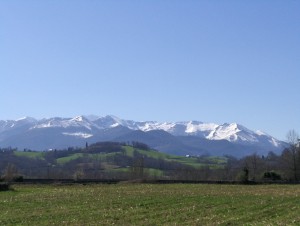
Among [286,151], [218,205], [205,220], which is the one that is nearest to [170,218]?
[205,220]

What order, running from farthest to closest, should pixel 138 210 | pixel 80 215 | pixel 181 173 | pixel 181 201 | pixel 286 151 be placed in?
pixel 181 173
pixel 286 151
pixel 181 201
pixel 138 210
pixel 80 215

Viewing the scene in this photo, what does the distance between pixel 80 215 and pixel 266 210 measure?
10046mm

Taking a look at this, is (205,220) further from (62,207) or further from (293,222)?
(62,207)

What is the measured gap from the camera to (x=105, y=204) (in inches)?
1325

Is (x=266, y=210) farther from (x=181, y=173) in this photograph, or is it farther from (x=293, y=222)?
(x=181, y=173)

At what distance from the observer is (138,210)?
29297mm

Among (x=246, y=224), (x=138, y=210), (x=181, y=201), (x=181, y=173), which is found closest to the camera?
(x=246, y=224)

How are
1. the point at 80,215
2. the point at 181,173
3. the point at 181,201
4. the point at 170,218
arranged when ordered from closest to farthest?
the point at 170,218
the point at 80,215
the point at 181,201
the point at 181,173

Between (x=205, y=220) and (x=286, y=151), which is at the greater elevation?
(x=286, y=151)

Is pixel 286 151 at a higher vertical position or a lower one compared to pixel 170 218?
higher

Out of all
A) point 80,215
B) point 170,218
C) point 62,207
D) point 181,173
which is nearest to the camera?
point 170,218

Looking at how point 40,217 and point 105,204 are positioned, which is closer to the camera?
point 40,217

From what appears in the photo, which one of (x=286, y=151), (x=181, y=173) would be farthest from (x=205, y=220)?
(x=181, y=173)

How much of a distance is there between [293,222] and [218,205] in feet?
29.9
